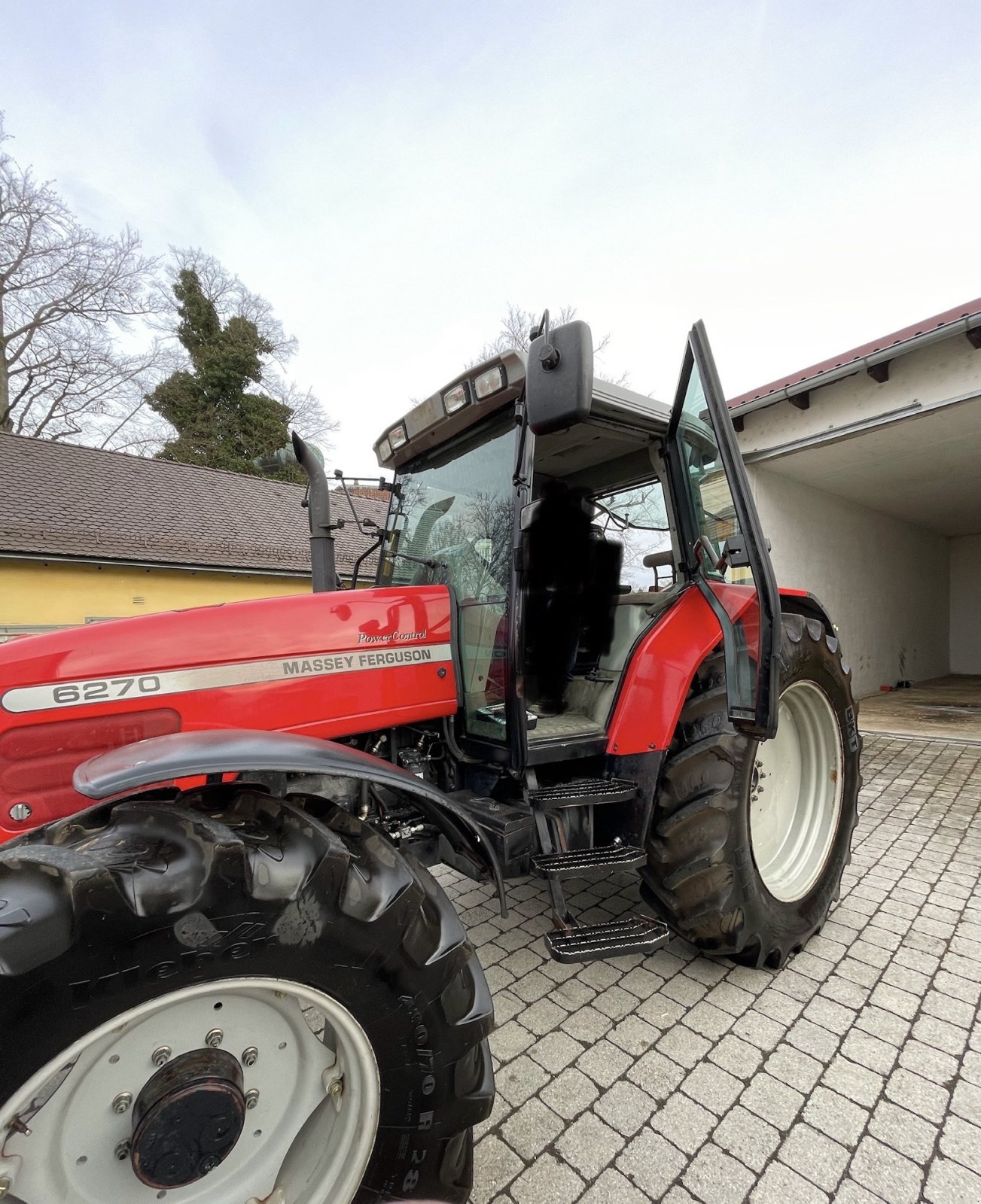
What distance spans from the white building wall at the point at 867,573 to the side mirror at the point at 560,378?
5979mm

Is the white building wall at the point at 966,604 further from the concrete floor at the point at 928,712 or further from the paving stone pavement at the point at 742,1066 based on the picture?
the paving stone pavement at the point at 742,1066

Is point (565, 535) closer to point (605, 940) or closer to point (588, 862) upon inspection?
point (588, 862)

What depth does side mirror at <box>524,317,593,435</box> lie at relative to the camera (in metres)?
1.50

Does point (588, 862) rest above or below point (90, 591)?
below

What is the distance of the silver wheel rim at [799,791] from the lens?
2434 millimetres

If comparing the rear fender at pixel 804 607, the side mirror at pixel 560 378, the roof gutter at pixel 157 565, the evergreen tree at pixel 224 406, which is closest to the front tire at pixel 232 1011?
the side mirror at pixel 560 378

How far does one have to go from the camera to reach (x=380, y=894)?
3.71 ft

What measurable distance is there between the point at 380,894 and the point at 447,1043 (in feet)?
1.08

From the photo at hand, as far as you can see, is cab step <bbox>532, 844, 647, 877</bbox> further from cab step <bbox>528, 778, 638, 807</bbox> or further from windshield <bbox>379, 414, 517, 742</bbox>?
windshield <bbox>379, 414, 517, 742</bbox>

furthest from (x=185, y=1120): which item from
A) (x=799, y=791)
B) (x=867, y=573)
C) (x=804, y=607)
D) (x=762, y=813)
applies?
(x=867, y=573)

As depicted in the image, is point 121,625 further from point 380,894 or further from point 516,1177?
point 516,1177

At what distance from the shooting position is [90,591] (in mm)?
9406

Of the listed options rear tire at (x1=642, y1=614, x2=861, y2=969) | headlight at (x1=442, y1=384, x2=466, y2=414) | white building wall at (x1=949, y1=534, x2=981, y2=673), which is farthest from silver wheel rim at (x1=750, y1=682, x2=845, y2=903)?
white building wall at (x1=949, y1=534, x2=981, y2=673)

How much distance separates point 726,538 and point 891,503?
8.68 m
